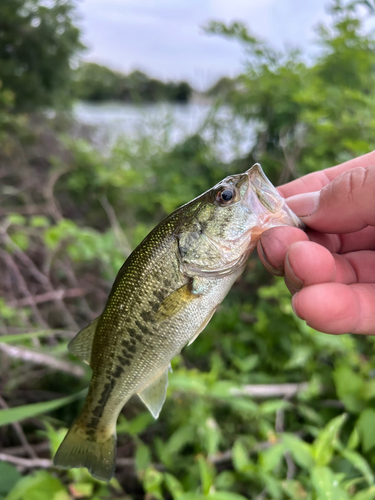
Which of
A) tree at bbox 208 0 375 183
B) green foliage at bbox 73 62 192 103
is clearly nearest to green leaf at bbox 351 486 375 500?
tree at bbox 208 0 375 183

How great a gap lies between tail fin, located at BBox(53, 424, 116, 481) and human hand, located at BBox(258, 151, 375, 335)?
3.32 ft

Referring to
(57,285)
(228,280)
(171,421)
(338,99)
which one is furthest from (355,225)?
(57,285)

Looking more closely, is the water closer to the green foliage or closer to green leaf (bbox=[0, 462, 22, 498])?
the green foliage

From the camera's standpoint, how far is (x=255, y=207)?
1.21 metres

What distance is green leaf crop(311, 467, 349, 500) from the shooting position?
133 cm

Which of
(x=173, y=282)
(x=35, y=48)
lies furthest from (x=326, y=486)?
(x=35, y=48)

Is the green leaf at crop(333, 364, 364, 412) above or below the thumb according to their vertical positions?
below

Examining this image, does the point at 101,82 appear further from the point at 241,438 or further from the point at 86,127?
the point at 241,438

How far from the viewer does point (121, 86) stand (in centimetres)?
767

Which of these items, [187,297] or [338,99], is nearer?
[187,297]

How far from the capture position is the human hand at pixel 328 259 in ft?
3.53

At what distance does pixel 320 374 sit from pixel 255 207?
6.09ft

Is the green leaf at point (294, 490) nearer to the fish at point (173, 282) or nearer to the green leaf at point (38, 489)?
the fish at point (173, 282)

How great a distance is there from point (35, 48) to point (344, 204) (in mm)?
5682
